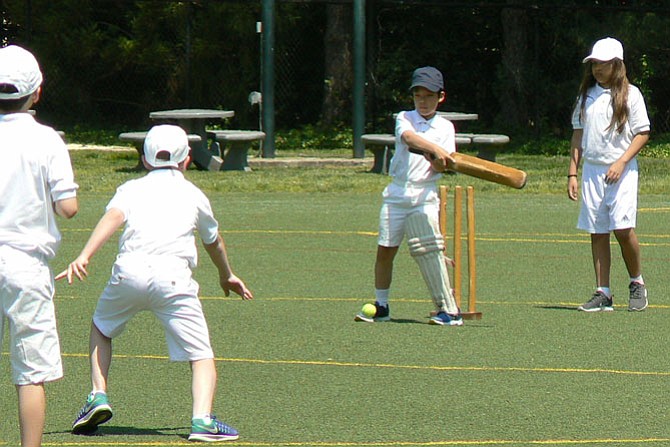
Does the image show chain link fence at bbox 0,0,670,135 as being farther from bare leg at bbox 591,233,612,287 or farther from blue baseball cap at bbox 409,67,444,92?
blue baseball cap at bbox 409,67,444,92

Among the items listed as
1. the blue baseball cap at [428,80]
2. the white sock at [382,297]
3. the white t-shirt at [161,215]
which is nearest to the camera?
the white t-shirt at [161,215]

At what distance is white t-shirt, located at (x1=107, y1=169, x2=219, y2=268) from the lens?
21.2 feet

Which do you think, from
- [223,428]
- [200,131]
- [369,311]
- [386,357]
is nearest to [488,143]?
[200,131]

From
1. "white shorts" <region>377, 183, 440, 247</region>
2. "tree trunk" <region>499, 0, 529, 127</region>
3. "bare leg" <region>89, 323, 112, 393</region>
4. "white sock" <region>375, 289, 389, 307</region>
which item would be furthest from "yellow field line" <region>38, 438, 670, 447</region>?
"tree trunk" <region>499, 0, 529, 127</region>

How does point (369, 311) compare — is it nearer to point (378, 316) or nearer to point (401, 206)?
point (378, 316)

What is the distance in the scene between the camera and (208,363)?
6434 millimetres

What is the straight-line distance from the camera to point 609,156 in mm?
10422

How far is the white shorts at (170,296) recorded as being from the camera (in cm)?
642

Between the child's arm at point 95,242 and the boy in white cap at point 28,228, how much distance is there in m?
0.36

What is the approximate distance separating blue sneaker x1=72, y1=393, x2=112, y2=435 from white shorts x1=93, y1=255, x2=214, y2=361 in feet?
1.28

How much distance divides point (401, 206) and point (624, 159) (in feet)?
5.73

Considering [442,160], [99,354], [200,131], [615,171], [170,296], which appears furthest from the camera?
[200,131]

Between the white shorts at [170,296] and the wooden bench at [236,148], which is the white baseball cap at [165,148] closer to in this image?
the white shorts at [170,296]

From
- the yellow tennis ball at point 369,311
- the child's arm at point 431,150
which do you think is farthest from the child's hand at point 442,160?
the yellow tennis ball at point 369,311
